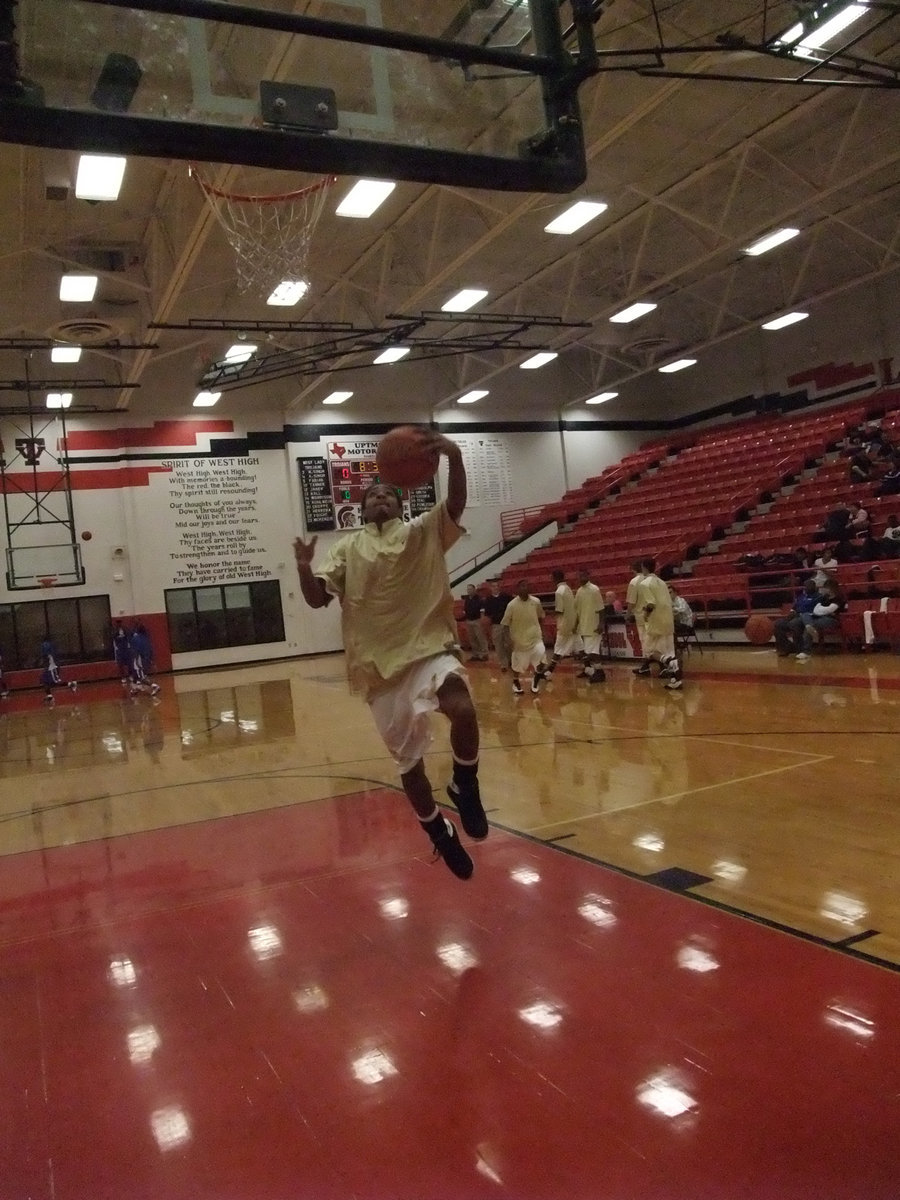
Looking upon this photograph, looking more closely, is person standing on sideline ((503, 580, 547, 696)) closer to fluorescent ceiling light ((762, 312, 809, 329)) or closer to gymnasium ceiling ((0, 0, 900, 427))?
gymnasium ceiling ((0, 0, 900, 427))

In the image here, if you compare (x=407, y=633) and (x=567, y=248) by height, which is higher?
(x=567, y=248)

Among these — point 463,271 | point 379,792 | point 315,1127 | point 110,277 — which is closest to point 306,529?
point 463,271

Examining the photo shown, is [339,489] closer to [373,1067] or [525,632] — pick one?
[525,632]

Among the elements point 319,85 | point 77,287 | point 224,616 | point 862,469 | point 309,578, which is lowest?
point 309,578

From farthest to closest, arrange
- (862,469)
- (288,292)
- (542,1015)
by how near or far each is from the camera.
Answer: (288,292) < (862,469) < (542,1015)

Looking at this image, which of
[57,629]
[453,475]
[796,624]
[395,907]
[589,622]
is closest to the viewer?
[453,475]

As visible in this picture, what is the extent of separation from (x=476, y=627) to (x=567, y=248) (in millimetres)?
6810

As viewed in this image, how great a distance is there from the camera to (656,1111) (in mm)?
2191

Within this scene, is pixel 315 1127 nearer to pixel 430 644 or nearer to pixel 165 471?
pixel 430 644

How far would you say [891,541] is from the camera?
12.7m

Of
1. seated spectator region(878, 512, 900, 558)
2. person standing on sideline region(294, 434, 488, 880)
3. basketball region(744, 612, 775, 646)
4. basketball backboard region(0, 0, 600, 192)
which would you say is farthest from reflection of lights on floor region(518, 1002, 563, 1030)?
seated spectator region(878, 512, 900, 558)

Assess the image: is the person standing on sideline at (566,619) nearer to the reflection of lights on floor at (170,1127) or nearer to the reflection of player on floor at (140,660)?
the reflection of player on floor at (140,660)

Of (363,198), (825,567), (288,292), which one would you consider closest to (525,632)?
(825,567)

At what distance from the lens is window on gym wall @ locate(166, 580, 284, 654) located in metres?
20.8
